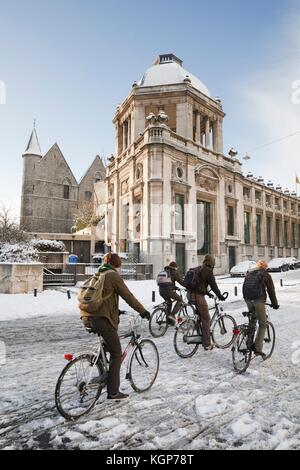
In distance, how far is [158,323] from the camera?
23.4 ft

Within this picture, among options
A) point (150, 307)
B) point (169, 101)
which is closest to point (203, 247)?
point (169, 101)

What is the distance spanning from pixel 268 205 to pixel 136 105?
70.7 ft

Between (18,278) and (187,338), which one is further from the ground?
(18,278)

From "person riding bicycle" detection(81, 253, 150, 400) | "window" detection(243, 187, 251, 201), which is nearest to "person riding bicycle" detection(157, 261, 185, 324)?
"person riding bicycle" detection(81, 253, 150, 400)

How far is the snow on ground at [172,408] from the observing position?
276cm

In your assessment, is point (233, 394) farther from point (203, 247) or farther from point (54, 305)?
point (203, 247)

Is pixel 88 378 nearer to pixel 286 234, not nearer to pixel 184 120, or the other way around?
pixel 184 120

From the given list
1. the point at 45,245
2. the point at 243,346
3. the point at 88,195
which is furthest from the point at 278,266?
the point at 88,195

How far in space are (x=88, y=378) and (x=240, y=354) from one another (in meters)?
Result: 2.65

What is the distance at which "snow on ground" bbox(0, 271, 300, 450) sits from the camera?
2.76 metres

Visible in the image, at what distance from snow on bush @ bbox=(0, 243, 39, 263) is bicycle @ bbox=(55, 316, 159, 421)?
11.7m

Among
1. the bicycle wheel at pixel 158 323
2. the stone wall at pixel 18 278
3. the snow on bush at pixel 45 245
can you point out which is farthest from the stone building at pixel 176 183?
the bicycle wheel at pixel 158 323

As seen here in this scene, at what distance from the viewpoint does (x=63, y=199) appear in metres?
45.6
